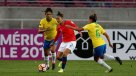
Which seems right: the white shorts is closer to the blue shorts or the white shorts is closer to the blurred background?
the blue shorts

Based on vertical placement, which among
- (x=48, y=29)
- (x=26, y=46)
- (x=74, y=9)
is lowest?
(x=26, y=46)

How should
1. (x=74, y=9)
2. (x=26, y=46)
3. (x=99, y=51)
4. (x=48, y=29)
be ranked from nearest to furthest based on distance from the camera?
(x=99, y=51) → (x=48, y=29) → (x=26, y=46) → (x=74, y=9)

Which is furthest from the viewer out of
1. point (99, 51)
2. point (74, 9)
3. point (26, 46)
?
point (74, 9)

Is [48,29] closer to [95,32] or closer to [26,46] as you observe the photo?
[95,32]

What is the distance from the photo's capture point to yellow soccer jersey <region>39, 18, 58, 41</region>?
22075mm

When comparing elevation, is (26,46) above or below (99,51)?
below

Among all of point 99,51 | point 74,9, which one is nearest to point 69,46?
point 99,51

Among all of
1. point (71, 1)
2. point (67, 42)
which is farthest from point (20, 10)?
point (67, 42)

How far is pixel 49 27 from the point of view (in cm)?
2223

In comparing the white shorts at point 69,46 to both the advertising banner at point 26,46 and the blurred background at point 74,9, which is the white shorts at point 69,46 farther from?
the blurred background at point 74,9

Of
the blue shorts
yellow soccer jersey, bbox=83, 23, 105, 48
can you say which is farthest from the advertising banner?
the blue shorts

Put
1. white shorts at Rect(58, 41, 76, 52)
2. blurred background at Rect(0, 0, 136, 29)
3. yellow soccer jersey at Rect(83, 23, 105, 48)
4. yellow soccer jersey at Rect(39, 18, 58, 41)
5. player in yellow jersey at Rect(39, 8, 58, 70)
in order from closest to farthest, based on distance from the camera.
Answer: yellow soccer jersey at Rect(83, 23, 105, 48) → white shorts at Rect(58, 41, 76, 52) → player in yellow jersey at Rect(39, 8, 58, 70) → yellow soccer jersey at Rect(39, 18, 58, 41) → blurred background at Rect(0, 0, 136, 29)

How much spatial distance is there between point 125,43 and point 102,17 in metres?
4.08

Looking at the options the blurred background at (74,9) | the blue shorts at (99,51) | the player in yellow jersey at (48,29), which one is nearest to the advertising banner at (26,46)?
the blurred background at (74,9)
